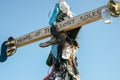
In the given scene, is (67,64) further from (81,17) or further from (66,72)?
(81,17)

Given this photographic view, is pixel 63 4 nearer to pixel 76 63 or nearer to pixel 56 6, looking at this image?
pixel 56 6

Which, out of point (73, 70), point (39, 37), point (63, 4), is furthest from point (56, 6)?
point (73, 70)

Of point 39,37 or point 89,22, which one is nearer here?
point 89,22

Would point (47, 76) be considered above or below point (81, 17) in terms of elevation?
below

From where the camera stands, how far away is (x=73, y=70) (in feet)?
29.6

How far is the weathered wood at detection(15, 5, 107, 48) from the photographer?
862 centimetres

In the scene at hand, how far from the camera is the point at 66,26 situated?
895 centimetres

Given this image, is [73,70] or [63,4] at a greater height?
[63,4]

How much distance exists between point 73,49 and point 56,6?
112cm

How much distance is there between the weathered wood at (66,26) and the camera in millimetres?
8617

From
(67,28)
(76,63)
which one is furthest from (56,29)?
(76,63)

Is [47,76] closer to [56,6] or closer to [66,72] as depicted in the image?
[66,72]

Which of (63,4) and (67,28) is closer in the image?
(67,28)

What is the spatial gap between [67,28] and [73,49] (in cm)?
54
